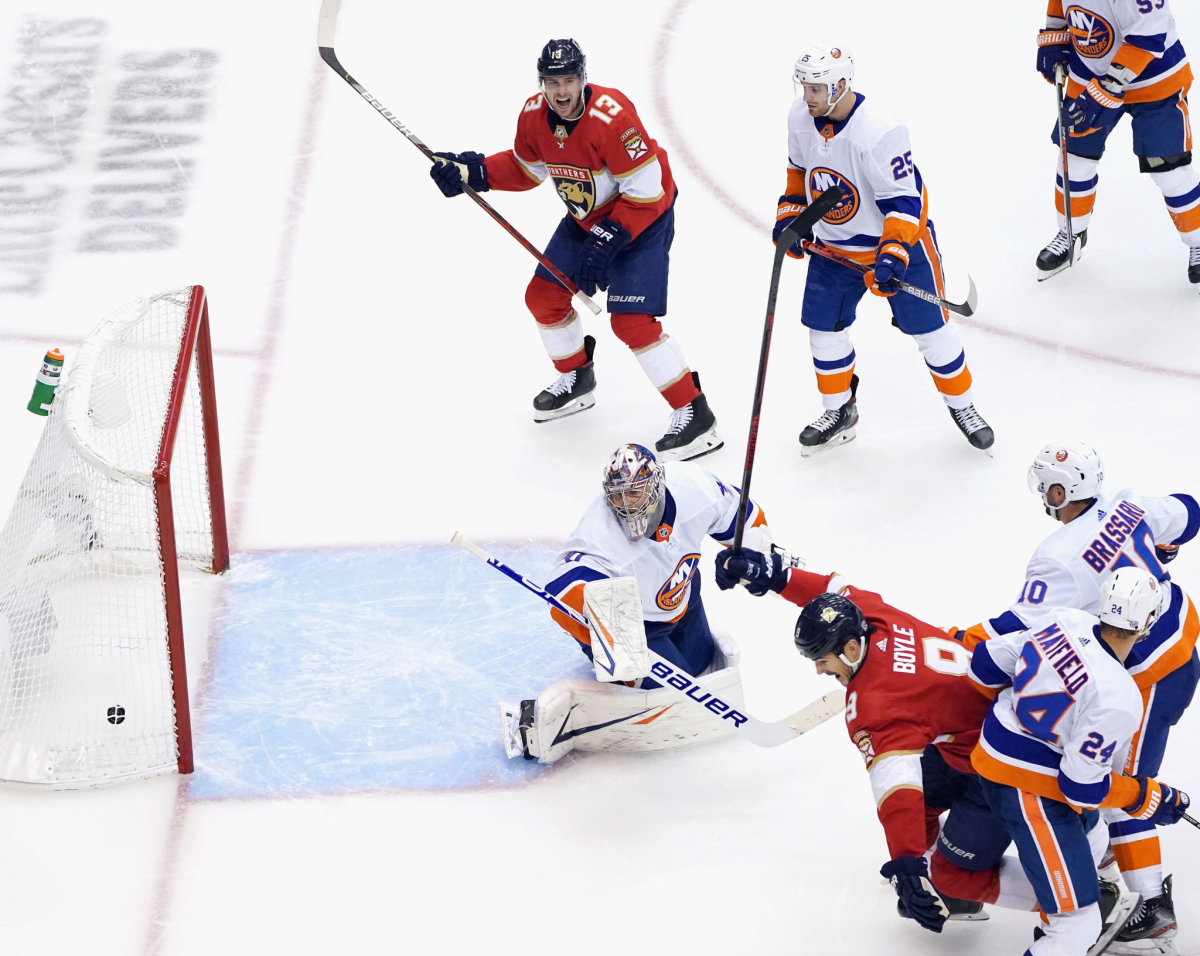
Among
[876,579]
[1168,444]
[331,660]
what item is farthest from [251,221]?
[1168,444]

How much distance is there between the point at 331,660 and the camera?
4.07 meters

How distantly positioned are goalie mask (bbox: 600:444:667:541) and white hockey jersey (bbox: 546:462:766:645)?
0.06 meters

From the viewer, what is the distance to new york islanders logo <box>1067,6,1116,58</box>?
500 centimetres

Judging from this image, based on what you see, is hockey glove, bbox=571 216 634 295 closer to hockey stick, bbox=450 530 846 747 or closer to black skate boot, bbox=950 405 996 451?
black skate boot, bbox=950 405 996 451

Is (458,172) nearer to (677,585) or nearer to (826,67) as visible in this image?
(826,67)

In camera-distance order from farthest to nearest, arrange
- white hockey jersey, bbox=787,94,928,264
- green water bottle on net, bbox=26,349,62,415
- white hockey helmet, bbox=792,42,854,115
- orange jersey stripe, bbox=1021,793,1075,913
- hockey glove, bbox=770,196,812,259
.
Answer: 1. hockey glove, bbox=770,196,812,259
2. white hockey jersey, bbox=787,94,928,264
3. white hockey helmet, bbox=792,42,854,115
4. green water bottle on net, bbox=26,349,62,415
5. orange jersey stripe, bbox=1021,793,1075,913

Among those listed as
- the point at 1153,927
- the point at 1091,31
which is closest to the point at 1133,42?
the point at 1091,31

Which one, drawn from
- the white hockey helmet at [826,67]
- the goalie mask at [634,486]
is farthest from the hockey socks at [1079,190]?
the goalie mask at [634,486]

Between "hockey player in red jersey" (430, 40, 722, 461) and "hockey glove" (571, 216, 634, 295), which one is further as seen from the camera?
"hockey glove" (571, 216, 634, 295)

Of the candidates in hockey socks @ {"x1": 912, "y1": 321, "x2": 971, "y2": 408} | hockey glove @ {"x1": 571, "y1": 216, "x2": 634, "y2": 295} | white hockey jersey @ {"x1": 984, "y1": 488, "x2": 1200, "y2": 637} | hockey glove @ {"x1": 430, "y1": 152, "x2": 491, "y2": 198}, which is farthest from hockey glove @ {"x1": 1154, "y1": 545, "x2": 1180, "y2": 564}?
hockey glove @ {"x1": 430, "y1": 152, "x2": 491, "y2": 198}

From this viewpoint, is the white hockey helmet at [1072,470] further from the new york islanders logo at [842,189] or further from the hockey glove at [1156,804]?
the new york islanders logo at [842,189]

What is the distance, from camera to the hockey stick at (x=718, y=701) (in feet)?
11.2

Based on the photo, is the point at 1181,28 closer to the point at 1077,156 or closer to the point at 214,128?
the point at 1077,156

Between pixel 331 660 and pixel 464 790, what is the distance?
57cm
